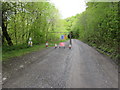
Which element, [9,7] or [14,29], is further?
[14,29]

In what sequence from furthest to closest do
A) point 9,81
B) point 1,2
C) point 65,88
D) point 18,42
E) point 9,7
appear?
1. point 18,42
2. point 9,7
3. point 1,2
4. point 9,81
5. point 65,88

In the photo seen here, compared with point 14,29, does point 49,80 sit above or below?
below

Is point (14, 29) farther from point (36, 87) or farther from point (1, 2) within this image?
point (36, 87)

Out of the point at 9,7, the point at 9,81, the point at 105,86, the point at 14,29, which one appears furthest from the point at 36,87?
the point at 14,29

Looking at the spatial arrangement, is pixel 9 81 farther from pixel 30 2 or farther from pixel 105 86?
pixel 30 2

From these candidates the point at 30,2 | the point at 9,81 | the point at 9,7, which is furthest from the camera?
the point at 30,2

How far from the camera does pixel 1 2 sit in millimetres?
5055

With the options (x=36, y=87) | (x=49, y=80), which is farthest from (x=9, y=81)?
(x=49, y=80)

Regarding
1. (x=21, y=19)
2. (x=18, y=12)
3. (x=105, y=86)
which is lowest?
(x=105, y=86)

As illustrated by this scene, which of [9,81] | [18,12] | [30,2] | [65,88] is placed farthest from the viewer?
[18,12]

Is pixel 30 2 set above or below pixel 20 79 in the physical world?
above

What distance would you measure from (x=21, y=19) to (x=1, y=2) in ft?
10.4

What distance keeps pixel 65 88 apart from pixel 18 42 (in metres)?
8.88

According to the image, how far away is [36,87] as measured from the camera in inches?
97.6
